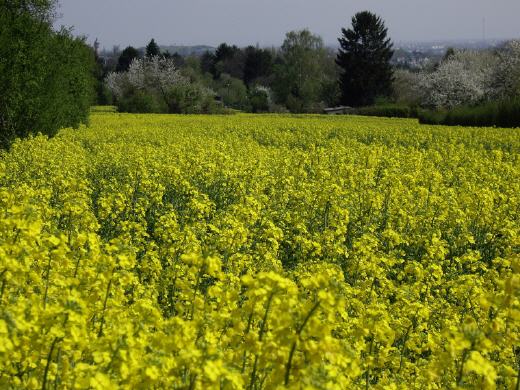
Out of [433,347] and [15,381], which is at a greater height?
[15,381]

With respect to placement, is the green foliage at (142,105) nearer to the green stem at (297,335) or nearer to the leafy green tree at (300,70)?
the leafy green tree at (300,70)

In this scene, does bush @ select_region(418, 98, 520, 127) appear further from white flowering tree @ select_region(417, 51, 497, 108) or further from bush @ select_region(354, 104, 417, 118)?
white flowering tree @ select_region(417, 51, 497, 108)

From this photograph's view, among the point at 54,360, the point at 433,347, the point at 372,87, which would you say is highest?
the point at 372,87

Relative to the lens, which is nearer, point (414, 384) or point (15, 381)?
point (15, 381)

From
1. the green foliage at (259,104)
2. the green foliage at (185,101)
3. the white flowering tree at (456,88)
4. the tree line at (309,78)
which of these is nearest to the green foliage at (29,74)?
the green foliage at (185,101)

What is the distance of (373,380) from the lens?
549cm

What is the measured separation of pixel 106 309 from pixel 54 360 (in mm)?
749

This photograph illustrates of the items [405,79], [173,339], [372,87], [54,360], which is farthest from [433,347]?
[405,79]

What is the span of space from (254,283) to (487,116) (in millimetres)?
30962

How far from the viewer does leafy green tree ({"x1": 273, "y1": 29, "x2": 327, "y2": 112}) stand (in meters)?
77.3

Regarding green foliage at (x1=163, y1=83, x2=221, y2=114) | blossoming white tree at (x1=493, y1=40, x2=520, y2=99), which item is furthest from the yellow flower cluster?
blossoming white tree at (x1=493, y1=40, x2=520, y2=99)

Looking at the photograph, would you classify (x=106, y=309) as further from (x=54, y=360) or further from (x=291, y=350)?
(x=291, y=350)

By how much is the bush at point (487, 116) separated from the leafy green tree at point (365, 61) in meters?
37.2

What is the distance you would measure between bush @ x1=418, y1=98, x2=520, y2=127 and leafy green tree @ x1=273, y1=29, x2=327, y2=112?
4238cm
